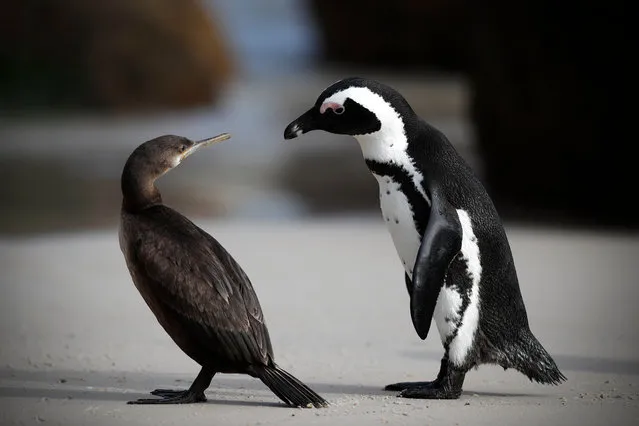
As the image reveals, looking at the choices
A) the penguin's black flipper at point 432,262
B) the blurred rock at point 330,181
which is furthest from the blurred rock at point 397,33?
the penguin's black flipper at point 432,262

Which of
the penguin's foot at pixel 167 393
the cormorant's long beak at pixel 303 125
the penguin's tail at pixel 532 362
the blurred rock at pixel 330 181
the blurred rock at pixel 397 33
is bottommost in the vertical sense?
the penguin's foot at pixel 167 393

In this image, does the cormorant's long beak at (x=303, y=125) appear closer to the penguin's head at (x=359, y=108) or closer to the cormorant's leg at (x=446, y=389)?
the penguin's head at (x=359, y=108)

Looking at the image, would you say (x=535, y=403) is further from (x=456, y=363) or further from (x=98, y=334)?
(x=98, y=334)

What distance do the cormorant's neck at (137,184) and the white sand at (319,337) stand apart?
536mm

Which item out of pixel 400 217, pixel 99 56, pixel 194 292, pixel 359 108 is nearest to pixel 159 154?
pixel 194 292

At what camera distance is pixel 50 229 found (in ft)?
23.6

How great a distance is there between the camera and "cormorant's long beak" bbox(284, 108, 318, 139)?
11.9ft

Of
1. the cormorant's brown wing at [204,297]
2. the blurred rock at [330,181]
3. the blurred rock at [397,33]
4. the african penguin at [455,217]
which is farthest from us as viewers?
the blurred rock at [397,33]

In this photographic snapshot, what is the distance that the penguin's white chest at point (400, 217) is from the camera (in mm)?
3527

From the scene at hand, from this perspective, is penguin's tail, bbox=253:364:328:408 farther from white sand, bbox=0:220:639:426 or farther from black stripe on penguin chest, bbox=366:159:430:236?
black stripe on penguin chest, bbox=366:159:430:236

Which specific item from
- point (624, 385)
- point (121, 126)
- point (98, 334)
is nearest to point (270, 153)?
point (121, 126)

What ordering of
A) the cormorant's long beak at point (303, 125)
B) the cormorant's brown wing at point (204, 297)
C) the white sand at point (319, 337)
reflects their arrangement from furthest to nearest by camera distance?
the cormorant's long beak at point (303, 125) < the white sand at point (319, 337) < the cormorant's brown wing at point (204, 297)

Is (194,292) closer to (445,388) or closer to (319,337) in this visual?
(445,388)

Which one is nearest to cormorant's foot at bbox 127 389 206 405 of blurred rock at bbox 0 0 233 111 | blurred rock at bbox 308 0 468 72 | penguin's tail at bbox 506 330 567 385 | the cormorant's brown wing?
the cormorant's brown wing
